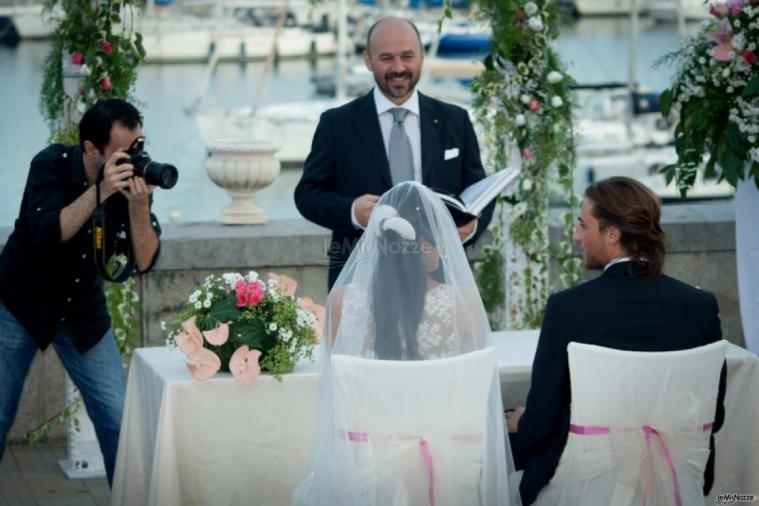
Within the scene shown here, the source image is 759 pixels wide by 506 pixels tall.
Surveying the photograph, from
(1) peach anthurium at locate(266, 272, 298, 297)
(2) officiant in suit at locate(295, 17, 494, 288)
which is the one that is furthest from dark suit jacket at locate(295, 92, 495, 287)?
(1) peach anthurium at locate(266, 272, 298, 297)

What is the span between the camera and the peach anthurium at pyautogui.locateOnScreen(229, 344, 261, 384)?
15.3ft

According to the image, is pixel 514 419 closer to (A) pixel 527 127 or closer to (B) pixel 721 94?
(B) pixel 721 94

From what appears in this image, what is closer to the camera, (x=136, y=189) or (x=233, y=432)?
(x=233, y=432)

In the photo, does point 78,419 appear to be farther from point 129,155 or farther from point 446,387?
point 446,387

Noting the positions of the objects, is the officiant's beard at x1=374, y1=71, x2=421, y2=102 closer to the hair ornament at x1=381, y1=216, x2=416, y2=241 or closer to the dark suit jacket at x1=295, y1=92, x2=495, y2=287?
the dark suit jacket at x1=295, y1=92, x2=495, y2=287

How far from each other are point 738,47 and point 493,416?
217cm

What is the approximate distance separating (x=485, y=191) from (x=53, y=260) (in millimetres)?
1590

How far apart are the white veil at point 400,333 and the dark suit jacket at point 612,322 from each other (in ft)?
0.57

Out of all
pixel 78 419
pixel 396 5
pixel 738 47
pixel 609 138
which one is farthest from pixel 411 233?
pixel 396 5

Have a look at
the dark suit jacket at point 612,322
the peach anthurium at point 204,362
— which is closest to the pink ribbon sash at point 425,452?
the dark suit jacket at point 612,322

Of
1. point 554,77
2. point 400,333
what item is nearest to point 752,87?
point 554,77

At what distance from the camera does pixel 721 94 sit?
596 cm

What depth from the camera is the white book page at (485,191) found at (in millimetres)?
5094

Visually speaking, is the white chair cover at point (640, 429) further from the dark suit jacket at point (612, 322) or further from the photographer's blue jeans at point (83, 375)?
the photographer's blue jeans at point (83, 375)
